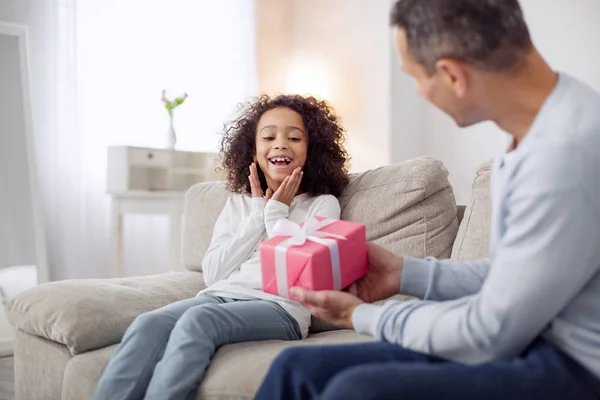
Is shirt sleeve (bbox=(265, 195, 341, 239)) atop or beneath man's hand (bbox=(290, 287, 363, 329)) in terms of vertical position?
atop

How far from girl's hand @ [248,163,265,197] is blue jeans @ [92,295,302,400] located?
0.39m

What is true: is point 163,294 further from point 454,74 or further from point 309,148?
point 454,74

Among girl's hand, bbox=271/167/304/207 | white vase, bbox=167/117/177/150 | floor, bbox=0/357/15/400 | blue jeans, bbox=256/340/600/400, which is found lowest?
floor, bbox=0/357/15/400

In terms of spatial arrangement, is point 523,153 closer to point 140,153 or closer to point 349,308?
point 349,308

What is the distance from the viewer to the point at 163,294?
174 centimetres

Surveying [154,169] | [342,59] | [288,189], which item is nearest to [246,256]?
[288,189]

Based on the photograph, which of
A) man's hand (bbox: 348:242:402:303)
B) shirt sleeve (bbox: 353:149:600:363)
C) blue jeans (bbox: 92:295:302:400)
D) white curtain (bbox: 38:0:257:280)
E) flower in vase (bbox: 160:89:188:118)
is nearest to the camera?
shirt sleeve (bbox: 353:149:600:363)

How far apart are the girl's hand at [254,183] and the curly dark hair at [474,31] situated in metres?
1.02

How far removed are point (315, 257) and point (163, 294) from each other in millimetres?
784

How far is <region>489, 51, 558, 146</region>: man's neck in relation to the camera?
31.7 inches

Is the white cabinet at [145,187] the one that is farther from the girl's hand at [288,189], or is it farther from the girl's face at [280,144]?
the girl's hand at [288,189]

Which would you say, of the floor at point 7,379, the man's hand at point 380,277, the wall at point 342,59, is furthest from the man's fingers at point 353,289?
the wall at point 342,59

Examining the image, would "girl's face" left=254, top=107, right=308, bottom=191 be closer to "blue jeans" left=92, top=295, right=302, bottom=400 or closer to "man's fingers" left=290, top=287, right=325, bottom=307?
"blue jeans" left=92, top=295, right=302, bottom=400

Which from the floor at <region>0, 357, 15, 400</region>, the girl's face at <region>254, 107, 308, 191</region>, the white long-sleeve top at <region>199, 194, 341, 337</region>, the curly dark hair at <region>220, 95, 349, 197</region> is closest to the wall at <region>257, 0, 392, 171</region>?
the curly dark hair at <region>220, 95, 349, 197</region>
